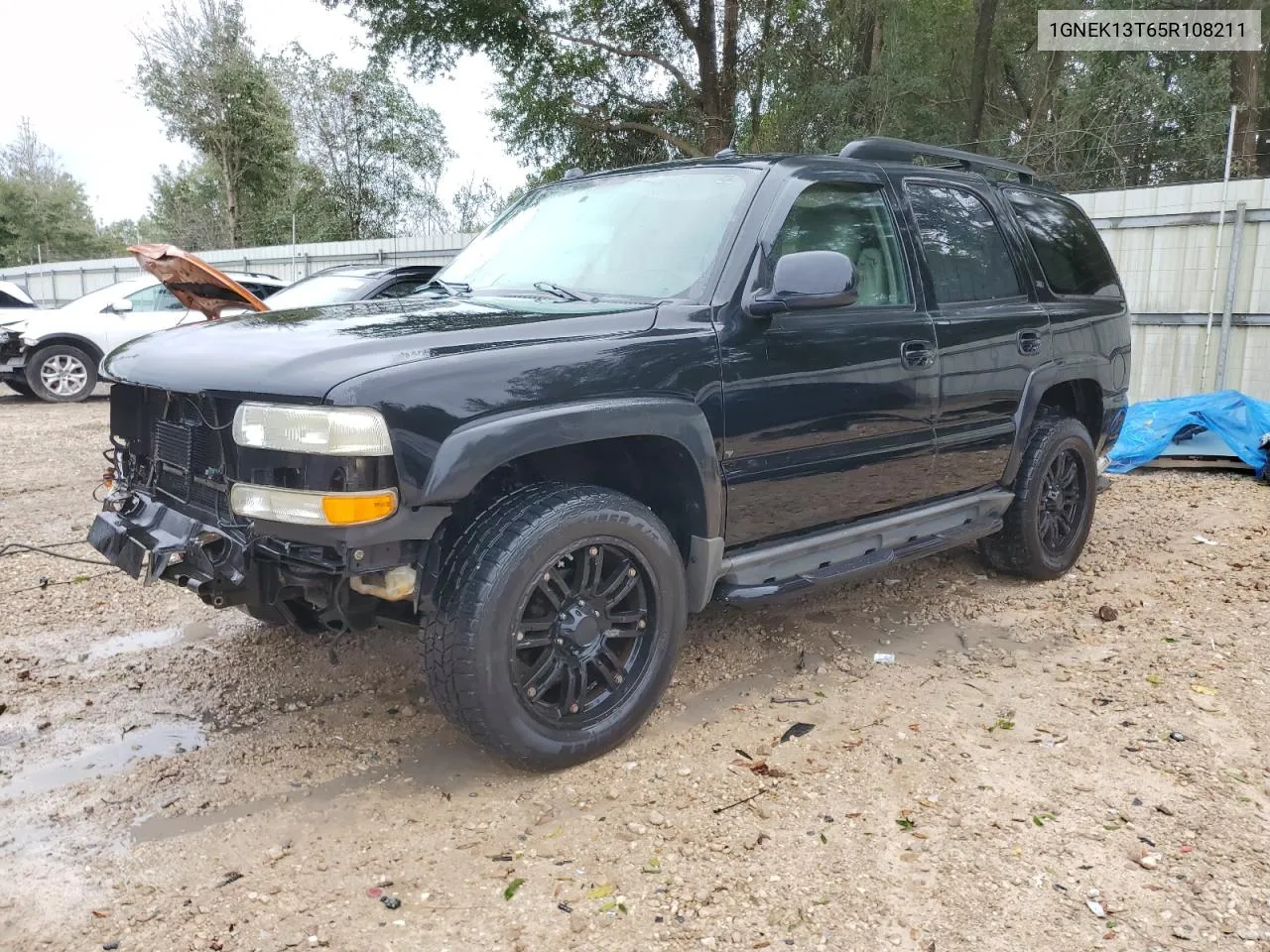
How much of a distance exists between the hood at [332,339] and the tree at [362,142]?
96.1ft

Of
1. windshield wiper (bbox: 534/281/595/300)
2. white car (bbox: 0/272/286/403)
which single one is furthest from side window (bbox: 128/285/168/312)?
windshield wiper (bbox: 534/281/595/300)

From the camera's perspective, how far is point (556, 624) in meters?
3.04

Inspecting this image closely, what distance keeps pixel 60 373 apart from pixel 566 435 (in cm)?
1142

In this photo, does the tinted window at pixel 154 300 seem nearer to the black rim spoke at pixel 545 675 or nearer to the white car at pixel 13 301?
the white car at pixel 13 301

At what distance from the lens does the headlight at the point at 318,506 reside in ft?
8.39

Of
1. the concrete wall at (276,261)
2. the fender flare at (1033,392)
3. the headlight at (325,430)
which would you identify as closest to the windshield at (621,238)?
the headlight at (325,430)

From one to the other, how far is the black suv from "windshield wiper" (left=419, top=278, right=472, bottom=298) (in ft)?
0.10

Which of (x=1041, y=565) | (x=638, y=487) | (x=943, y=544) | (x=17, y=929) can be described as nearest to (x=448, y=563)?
(x=638, y=487)

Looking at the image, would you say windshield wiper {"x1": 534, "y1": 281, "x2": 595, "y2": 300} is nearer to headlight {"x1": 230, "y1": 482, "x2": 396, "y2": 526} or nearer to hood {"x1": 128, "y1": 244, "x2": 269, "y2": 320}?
headlight {"x1": 230, "y1": 482, "x2": 396, "y2": 526}

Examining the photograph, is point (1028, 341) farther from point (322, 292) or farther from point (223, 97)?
point (223, 97)

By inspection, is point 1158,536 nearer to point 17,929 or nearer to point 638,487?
point 638,487

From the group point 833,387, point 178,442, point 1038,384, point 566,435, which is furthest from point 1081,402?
point 178,442

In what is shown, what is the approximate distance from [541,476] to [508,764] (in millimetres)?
933

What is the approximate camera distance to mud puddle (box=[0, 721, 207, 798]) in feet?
9.93
